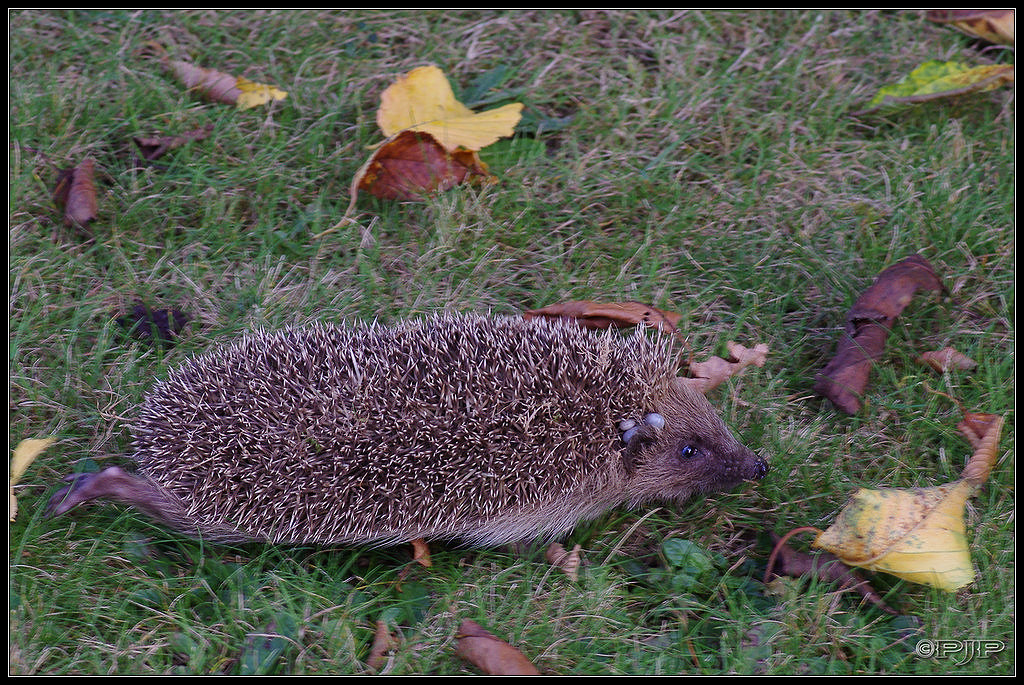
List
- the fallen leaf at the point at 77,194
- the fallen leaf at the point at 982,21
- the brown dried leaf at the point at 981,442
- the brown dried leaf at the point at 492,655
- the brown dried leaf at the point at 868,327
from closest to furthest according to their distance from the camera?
the brown dried leaf at the point at 492,655, the brown dried leaf at the point at 981,442, the brown dried leaf at the point at 868,327, the fallen leaf at the point at 77,194, the fallen leaf at the point at 982,21

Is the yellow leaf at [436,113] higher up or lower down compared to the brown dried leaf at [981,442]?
higher up

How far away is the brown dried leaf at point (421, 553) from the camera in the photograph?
13.8 feet

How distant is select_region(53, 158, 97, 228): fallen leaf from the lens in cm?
535

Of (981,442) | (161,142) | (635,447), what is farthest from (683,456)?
(161,142)

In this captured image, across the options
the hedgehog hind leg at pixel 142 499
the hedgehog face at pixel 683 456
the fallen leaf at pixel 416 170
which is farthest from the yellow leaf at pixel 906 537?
the fallen leaf at pixel 416 170

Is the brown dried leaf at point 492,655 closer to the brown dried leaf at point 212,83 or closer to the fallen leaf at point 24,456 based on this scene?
the fallen leaf at point 24,456

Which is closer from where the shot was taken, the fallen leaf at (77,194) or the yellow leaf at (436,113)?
the fallen leaf at (77,194)

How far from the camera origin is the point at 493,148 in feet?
19.5

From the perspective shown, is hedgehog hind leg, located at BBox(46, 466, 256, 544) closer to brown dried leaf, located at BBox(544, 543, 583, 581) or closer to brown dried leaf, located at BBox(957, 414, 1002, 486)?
brown dried leaf, located at BBox(544, 543, 583, 581)

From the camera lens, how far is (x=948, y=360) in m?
5.00

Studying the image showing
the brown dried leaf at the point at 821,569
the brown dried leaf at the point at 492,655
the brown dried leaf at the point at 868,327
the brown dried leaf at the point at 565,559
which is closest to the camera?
the brown dried leaf at the point at 492,655

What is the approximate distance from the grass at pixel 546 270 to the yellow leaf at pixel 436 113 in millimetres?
217

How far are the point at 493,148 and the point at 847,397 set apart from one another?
2608mm

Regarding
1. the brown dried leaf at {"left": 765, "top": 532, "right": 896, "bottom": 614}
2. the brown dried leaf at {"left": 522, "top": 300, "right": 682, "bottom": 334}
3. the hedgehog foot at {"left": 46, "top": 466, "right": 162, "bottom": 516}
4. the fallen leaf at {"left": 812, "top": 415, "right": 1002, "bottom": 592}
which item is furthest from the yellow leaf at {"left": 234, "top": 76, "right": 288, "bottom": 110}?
the fallen leaf at {"left": 812, "top": 415, "right": 1002, "bottom": 592}
